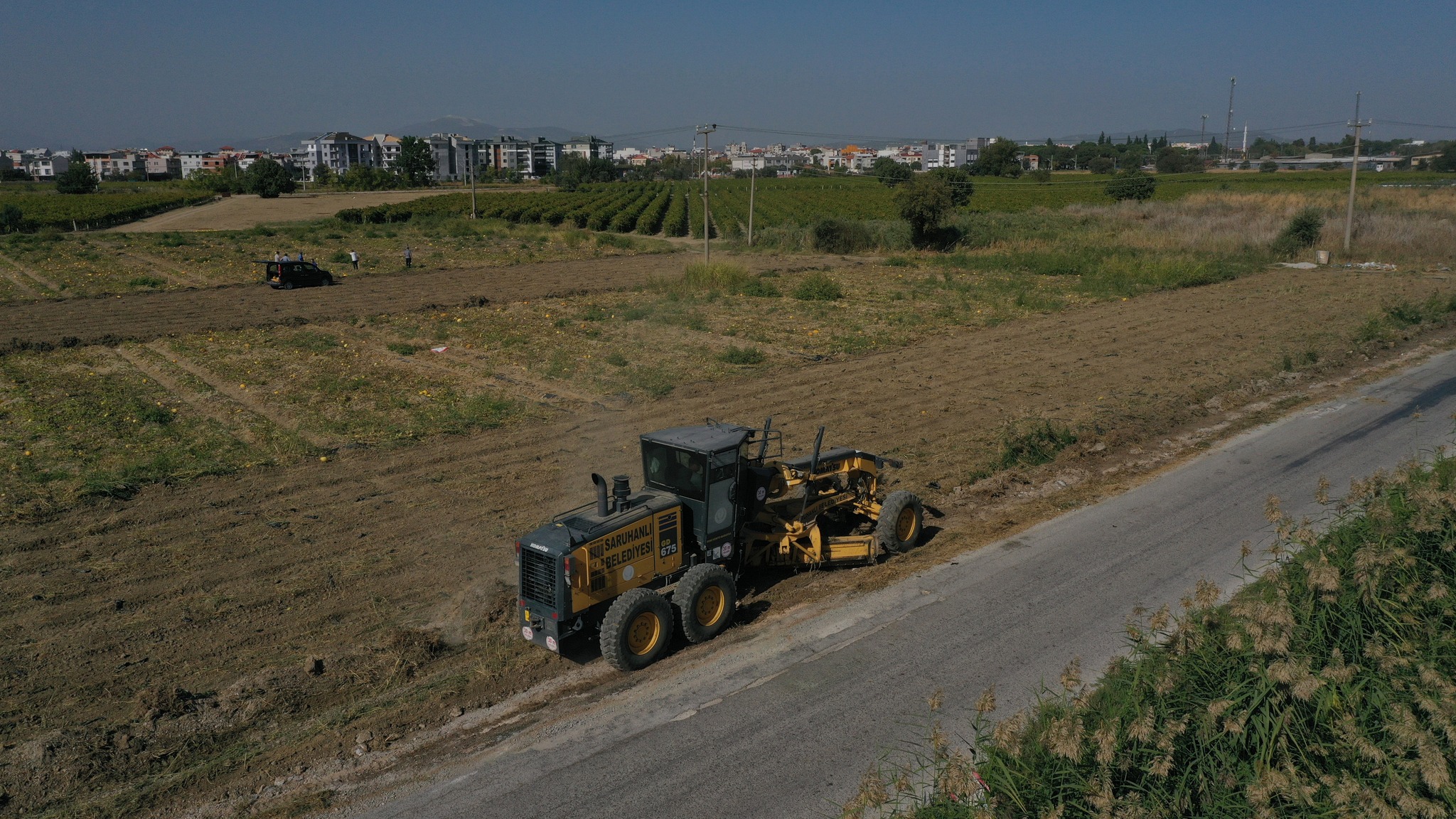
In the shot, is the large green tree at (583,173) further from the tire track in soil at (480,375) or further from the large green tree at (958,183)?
the tire track in soil at (480,375)

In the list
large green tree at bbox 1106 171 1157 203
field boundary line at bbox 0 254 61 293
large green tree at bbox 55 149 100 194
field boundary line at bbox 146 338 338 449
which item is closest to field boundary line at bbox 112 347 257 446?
field boundary line at bbox 146 338 338 449

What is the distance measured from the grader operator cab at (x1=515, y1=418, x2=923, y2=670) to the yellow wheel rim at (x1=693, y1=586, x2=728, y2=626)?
0.02m

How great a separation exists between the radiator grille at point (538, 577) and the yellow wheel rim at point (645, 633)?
0.93m

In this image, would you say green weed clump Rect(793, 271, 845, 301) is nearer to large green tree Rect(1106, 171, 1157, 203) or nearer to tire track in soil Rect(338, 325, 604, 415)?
tire track in soil Rect(338, 325, 604, 415)

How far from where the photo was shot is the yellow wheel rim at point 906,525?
42.8ft

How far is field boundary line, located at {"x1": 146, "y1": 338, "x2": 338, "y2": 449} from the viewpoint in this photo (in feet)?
59.8

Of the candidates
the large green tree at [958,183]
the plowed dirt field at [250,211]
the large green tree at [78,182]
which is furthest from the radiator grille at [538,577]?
the large green tree at [78,182]

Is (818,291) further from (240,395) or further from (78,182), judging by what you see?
(78,182)

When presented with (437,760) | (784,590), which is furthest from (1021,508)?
(437,760)

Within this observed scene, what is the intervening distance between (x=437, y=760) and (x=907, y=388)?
15.7m

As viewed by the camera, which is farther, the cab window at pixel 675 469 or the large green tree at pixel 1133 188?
the large green tree at pixel 1133 188

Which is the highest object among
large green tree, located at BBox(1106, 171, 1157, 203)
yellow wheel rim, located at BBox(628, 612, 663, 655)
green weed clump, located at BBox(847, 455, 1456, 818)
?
large green tree, located at BBox(1106, 171, 1157, 203)

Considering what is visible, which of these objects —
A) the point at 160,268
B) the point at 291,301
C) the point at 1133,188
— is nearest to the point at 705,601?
the point at 291,301

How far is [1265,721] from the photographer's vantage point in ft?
21.4
